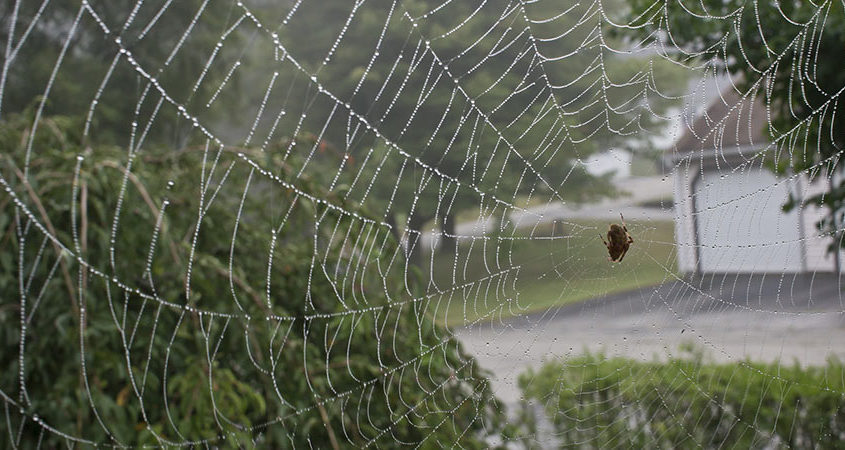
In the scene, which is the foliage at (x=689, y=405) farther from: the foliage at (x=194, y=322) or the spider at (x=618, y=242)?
the spider at (x=618, y=242)

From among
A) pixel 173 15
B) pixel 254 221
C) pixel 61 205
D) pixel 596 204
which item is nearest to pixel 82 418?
pixel 61 205

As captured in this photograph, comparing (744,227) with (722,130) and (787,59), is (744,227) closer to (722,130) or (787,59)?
(722,130)

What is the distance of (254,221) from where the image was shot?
4.21 feet

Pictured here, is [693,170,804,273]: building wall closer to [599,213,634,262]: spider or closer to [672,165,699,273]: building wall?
[672,165,699,273]: building wall

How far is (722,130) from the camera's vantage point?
89 cm

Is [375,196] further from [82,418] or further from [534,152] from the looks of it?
[82,418]

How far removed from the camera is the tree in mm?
903

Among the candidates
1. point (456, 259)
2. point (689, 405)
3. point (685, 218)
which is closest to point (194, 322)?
point (456, 259)

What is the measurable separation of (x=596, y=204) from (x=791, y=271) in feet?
0.75

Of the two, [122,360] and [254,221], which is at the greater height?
[254,221]

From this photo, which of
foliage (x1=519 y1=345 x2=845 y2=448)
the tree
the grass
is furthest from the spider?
foliage (x1=519 y1=345 x2=845 y2=448)

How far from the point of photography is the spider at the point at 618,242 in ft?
2.68

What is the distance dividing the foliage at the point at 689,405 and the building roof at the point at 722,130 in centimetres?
47

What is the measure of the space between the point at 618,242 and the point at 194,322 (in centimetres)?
49
